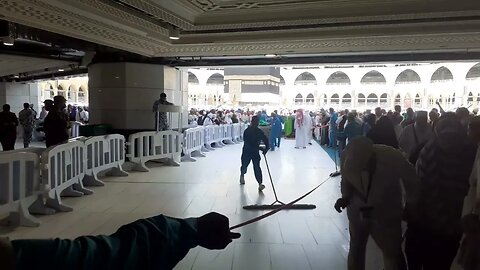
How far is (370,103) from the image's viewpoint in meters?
49.0

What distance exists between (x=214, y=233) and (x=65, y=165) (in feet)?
21.0

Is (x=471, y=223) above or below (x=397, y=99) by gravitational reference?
below

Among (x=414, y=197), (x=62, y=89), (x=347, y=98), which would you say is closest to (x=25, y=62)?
(x=414, y=197)

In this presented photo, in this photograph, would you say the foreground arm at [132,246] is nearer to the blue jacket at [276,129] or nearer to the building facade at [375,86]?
the blue jacket at [276,129]

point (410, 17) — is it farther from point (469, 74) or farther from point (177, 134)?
point (469, 74)

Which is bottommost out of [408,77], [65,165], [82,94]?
[65,165]

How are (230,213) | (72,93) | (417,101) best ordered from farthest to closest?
(417,101), (72,93), (230,213)

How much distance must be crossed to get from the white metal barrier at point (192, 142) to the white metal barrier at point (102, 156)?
3052 mm

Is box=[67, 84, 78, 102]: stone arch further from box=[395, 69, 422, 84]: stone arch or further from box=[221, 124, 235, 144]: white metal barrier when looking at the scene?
box=[395, 69, 422, 84]: stone arch

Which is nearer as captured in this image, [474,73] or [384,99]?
[474,73]

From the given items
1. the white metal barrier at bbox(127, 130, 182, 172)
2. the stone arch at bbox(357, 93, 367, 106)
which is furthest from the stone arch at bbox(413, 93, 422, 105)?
the white metal barrier at bbox(127, 130, 182, 172)

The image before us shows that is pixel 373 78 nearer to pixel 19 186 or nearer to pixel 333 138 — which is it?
pixel 333 138

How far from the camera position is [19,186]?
5863 mm

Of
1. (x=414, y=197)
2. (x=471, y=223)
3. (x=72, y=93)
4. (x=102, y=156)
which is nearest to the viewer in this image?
(x=471, y=223)
